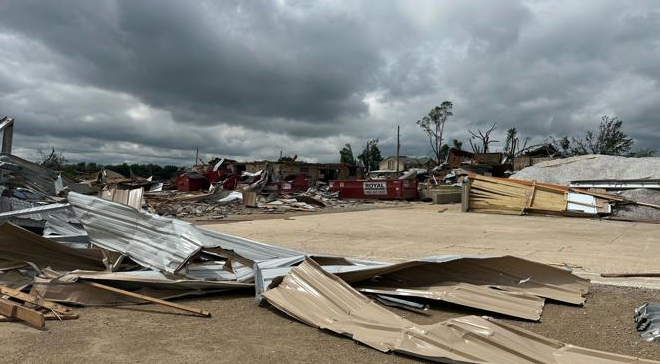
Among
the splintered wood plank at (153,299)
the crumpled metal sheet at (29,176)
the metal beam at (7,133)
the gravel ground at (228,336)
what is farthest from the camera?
the metal beam at (7,133)

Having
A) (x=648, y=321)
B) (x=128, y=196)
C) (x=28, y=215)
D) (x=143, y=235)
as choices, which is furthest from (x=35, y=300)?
(x=128, y=196)

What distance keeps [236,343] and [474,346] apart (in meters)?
1.91

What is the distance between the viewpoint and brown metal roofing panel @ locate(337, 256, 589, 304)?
17.3ft

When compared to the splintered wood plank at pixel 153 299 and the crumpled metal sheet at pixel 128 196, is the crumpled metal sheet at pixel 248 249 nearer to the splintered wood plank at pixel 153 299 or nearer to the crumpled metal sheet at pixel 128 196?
the splintered wood plank at pixel 153 299

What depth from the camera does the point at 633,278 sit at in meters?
6.47

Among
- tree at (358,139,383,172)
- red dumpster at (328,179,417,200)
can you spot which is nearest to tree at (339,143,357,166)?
tree at (358,139,383,172)

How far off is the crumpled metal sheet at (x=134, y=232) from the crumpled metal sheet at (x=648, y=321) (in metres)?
4.60

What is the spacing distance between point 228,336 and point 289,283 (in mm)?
1064

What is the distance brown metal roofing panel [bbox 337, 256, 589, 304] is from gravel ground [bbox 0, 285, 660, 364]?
32 centimetres

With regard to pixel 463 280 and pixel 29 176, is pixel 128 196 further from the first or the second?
pixel 463 280

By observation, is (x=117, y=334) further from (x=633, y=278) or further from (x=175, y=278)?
(x=633, y=278)

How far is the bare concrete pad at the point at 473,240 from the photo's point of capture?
328 inches

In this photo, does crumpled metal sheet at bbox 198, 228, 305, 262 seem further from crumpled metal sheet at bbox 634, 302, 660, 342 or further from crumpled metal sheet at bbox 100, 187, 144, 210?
crumpled metal sheet at bbox 100, 187, 144, 210

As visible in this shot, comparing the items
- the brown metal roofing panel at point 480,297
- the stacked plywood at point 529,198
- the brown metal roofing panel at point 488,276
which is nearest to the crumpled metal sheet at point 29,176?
the brown metal roofing panel at point 488,276
